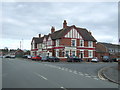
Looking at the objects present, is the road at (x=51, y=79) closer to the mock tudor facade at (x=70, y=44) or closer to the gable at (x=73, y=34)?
the mock tudor facade at (x=70, y=44)

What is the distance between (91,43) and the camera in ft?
A: 161

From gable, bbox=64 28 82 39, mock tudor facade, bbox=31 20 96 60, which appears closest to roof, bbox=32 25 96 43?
mock tudor facade, bbox=31 20 96 60

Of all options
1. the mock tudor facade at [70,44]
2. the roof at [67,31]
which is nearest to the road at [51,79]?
the mock tudor facade at [70,44]

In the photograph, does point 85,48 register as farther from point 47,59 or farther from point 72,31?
point 47,59

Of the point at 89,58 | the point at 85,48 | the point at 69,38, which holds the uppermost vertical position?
the point at 69,38

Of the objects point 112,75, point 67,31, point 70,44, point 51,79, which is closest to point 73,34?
point 67,31

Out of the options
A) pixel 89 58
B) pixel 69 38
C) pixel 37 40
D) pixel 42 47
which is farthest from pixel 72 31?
pixel 37 40

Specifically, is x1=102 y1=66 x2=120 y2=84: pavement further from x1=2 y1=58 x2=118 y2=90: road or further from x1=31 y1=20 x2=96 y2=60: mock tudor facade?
x1=31 y1=20 x2=96 y2=60: mock tudor facade

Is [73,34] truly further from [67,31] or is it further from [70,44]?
[70,44]

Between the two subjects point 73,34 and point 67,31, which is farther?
point 73,34

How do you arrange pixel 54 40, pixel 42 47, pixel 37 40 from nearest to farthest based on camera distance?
pixel 54 40 → pixel 42 47 → pixel 37 40

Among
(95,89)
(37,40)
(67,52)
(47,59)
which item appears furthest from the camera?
(37,40)

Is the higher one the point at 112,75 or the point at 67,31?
the point at 67,31

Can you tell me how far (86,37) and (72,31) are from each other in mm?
6695
